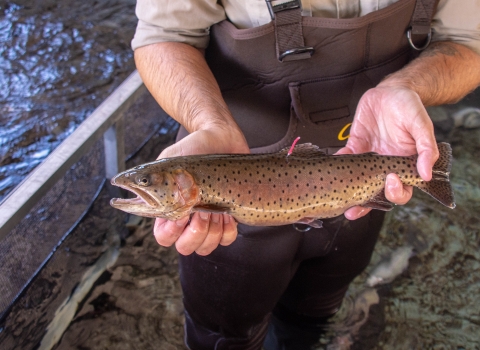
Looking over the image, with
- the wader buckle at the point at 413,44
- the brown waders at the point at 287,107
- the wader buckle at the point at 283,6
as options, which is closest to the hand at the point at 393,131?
the brown waders at the point at 287,107

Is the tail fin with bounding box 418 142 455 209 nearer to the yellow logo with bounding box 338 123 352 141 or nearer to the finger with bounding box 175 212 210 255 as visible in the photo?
the yellow logo with bounding box 338 123 352 141

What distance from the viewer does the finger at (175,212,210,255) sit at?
4.94ft

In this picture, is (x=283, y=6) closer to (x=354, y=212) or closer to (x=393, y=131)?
(x=393, y=131)

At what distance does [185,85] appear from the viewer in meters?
1.83

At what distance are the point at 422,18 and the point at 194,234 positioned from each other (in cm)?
128

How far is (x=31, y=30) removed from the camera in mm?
3850

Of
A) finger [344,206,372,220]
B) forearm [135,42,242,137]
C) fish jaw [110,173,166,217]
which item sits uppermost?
forearm [135,42,242,137]

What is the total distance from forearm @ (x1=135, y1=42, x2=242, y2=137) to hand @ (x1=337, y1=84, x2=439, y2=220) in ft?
1.79

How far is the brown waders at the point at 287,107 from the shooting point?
177 centimetres

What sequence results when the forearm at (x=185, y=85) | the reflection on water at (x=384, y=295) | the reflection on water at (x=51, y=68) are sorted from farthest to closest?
the reflection on water at (x=51, y=68) < the reflection on water at (x=384, y=295) < the forearm at (x=185, y=85)

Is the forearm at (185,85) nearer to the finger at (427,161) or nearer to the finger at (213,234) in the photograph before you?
the finger at (213,234)

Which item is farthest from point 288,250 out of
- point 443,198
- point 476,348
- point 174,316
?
point 476,348

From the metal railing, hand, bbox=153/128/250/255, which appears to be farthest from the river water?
hand, bbox=153/128/250/255

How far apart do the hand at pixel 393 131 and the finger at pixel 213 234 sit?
21.8 inches
